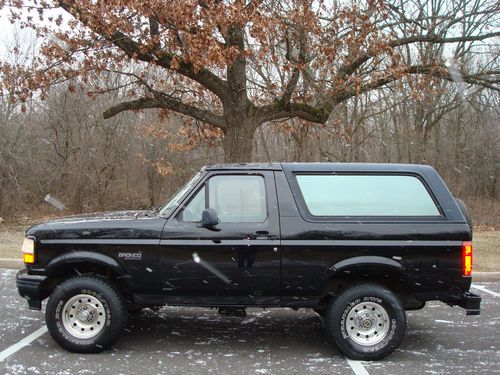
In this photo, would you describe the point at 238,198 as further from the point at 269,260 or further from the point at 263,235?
the point at 269,260

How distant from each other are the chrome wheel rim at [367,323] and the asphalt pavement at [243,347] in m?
0.24

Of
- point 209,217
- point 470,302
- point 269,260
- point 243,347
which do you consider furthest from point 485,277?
point 209,217

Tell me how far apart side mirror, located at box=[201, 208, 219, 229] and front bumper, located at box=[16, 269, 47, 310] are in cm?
173

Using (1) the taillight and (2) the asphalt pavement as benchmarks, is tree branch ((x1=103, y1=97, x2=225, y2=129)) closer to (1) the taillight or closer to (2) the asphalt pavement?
(2) the asphalt pavement

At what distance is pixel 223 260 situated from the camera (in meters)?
5.10

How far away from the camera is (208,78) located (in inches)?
493

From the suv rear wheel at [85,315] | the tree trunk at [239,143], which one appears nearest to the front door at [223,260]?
the suv rear wheel at [85,315]

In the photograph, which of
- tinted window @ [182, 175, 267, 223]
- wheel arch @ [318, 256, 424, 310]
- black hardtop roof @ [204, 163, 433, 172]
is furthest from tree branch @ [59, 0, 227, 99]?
wheel arch @ [318, 256, 424, 310]

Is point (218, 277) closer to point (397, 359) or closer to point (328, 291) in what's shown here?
point (328, 291)

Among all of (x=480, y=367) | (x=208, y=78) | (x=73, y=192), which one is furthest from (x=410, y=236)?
(x=73, y=192)

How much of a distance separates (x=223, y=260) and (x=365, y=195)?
159 cm

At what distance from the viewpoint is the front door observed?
510 centimetres

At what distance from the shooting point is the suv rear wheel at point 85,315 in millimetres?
5105

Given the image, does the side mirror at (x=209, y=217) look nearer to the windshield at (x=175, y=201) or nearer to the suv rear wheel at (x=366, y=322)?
the windshield at (x=175, y=201)
